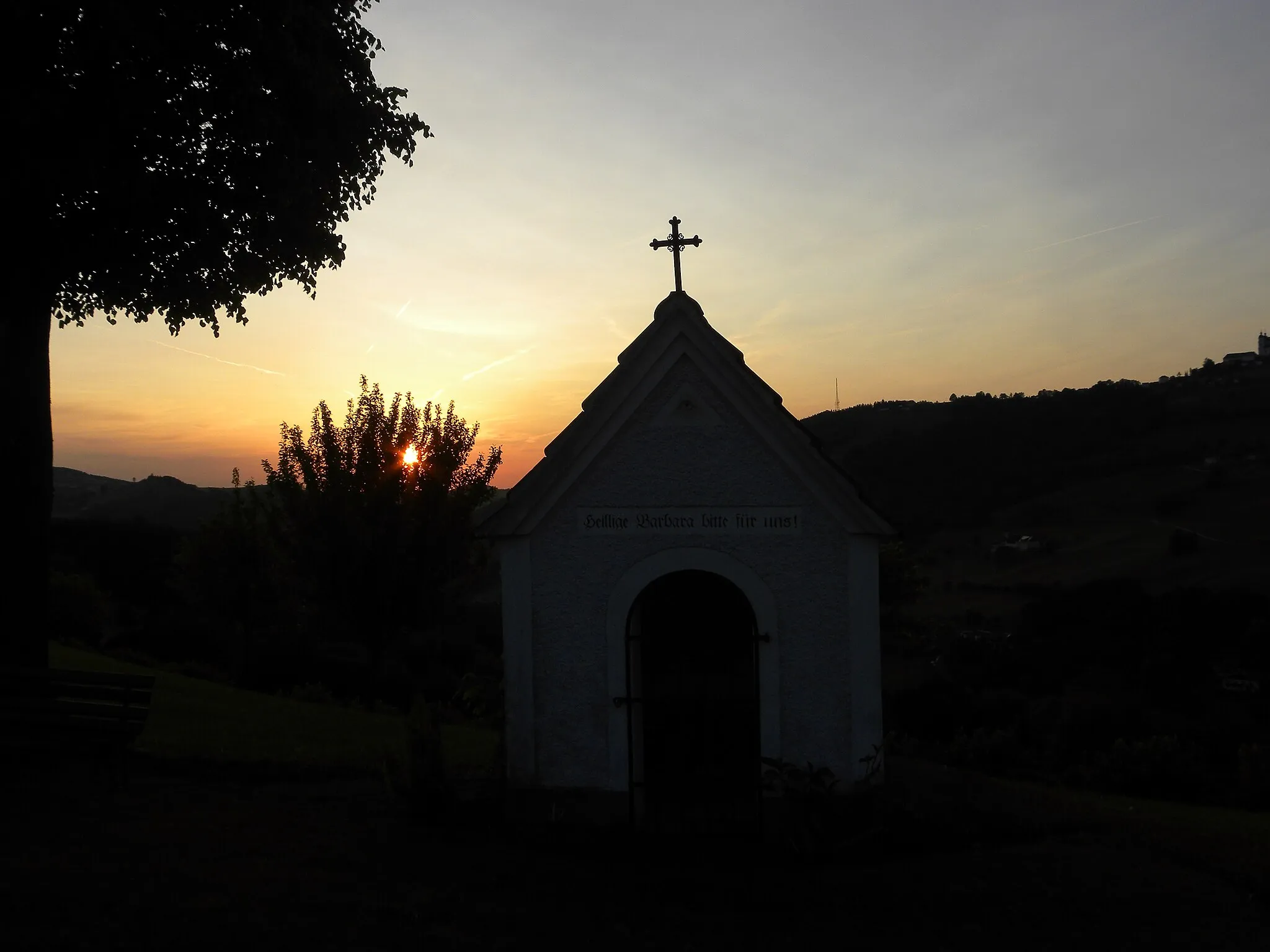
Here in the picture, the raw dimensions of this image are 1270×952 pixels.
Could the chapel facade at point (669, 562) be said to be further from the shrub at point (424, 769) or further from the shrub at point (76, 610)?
the shrub at point (76, 610)

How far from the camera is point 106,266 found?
38.5ft

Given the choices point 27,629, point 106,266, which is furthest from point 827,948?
point 106,266

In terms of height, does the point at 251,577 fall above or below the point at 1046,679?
above

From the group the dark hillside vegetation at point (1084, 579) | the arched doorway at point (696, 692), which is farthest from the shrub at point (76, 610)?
the arched doorway at point (696, 692)

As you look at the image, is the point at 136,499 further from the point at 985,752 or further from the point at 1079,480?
the point at 985,752

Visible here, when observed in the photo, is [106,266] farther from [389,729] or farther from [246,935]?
[389,729]

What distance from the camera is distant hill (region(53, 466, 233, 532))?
81.9 meters

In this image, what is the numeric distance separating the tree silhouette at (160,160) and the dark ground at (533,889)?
4.07 metres

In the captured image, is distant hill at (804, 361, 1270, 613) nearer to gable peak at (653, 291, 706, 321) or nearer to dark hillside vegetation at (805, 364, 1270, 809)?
dark hillside vegetation at (805, 364, 1270, 809)

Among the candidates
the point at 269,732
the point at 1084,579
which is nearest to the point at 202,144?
the point at 269,732

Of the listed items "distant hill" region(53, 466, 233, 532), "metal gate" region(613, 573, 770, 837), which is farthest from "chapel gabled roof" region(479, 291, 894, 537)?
"distant hill" region(53, 466, 233, 532)

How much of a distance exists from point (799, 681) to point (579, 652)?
1.94 metres

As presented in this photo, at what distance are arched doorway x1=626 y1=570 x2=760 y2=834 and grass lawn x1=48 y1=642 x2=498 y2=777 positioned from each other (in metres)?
1.62

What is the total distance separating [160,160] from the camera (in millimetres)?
11250
